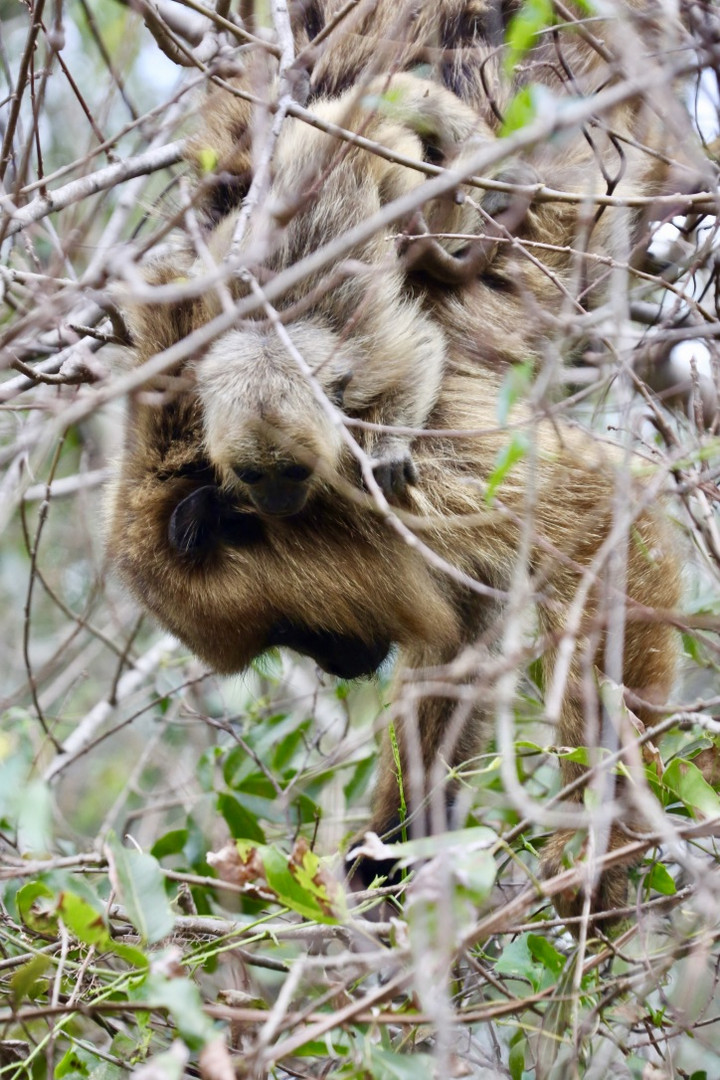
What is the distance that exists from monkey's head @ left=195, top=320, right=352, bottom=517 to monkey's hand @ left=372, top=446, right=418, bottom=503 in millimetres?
148

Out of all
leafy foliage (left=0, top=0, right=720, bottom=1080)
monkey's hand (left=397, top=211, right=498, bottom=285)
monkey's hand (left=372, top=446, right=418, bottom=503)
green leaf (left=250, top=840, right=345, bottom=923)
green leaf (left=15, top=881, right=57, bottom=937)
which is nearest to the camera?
leafy foliage (left=0, top=0, right=720, bottom=1080)

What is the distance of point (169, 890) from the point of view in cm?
377

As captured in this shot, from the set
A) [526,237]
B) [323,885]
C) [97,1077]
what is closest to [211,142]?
[526,237]

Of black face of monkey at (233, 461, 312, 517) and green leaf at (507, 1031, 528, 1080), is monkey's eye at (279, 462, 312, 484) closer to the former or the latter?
black face of monkey at (233, 461, 312, 517)

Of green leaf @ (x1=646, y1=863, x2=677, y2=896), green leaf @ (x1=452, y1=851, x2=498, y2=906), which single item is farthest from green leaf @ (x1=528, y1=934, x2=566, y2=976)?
green leaf @ (x1=452, y1=851, x2=498, y2=906)

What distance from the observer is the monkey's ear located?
335cm

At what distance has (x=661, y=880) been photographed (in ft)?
8.65

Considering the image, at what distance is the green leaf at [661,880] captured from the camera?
2.62m

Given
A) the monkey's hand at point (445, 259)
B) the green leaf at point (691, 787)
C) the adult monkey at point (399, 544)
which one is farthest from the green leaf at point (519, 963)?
the monkey's hand at point (445, 259)

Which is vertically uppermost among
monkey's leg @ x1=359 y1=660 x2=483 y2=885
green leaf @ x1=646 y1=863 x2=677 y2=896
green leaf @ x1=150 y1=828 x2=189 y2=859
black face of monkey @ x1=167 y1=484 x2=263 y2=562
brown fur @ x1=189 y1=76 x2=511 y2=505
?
brown fur @ x1=189 y1=76 x2=511 y2=505

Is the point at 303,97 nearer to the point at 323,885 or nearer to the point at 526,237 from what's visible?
the point at 526,237

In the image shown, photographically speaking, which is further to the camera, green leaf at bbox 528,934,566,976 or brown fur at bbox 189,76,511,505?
brown fur at bbox 189,76,511,505

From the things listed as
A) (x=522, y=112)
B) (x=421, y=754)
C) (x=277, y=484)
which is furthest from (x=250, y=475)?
(x=421, y=754)

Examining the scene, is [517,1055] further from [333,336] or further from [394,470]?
[333,336]
